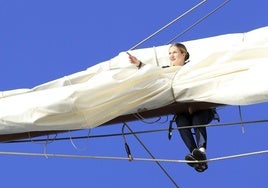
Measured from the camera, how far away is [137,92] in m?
6.47

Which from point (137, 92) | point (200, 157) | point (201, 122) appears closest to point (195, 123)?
point (201, 122)

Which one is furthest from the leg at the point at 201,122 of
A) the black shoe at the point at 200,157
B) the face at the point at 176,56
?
the face at the point at 176,56

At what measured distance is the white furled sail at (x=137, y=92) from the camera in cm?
632

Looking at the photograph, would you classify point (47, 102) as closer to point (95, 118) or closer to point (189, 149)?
point (95, 118)

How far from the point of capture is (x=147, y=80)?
6453mm

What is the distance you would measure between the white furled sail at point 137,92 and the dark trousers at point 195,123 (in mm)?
167

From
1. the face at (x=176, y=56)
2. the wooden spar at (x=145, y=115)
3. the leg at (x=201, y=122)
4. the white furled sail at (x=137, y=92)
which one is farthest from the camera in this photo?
the face at (x=176, y=56)

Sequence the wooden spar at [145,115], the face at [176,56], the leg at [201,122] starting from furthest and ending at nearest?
1. the face at [176,56]
2. the wooden spar at [145,115]
3. the leg at [201,122]

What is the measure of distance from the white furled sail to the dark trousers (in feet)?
0.55

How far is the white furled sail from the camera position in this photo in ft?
20.7

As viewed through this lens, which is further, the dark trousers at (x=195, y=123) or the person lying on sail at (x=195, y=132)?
the dark trousers at (x=195, y=123)

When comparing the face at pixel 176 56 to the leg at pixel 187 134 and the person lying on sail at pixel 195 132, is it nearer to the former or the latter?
the person lying on sail at pixel 195 132

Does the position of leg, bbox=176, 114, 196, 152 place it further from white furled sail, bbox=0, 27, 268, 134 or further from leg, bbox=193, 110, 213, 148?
white furled sail, bbox=0, 27, 268, 134

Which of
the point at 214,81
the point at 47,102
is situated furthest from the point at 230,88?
the point at 47,102
